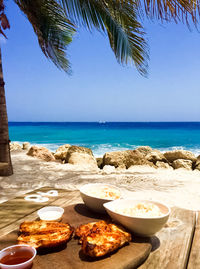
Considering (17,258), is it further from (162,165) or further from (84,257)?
(162,165)

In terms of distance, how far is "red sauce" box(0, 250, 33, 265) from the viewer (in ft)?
2.66

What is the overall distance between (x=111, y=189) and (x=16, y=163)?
18.6ft

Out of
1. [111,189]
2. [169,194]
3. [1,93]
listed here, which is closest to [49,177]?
[1,93]

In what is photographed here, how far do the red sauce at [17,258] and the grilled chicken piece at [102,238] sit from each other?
23 cm

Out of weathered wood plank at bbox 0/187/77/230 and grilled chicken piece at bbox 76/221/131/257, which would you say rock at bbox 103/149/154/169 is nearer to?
weathered wood plank at bbox 0/187/77/230

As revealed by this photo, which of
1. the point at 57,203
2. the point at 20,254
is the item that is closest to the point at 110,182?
the point at 57,203

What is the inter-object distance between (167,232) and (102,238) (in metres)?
0.47

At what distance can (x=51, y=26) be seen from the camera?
18.7 feet

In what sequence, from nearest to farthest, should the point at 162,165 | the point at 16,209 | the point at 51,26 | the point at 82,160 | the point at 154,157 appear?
the point at 16,209 → the point at 51,26 → the point at 82,160 → the point at 162,165 → the point at 154,157

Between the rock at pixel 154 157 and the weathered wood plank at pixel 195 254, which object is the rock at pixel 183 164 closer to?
the rock at pixel 154 157

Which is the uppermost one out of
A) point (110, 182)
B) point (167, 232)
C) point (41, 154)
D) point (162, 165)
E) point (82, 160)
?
point (167, 232)

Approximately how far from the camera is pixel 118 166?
7004mm

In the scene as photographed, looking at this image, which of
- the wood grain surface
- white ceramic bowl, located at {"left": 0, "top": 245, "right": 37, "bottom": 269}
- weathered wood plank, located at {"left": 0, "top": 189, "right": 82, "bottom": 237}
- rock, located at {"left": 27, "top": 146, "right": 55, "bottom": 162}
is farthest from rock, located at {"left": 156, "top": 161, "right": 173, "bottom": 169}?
white ceramic bowl, located at {"left": 0, "top": 245, "right": 37, "bottom": 269}

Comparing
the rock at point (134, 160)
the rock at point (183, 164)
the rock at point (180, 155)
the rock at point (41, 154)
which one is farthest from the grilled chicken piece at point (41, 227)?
the rock at point (180, 155)
